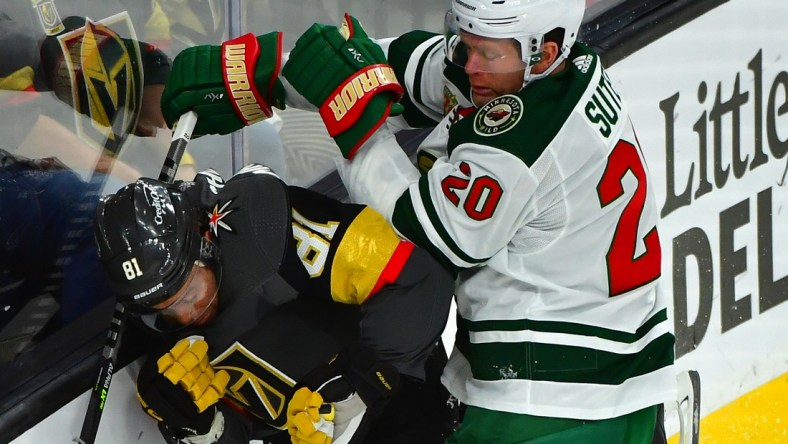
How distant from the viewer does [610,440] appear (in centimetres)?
187

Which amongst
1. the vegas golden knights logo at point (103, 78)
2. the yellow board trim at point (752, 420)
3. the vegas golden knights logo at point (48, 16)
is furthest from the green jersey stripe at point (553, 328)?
the yellow board trim at point (752, 420)

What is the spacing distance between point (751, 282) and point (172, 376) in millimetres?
1779

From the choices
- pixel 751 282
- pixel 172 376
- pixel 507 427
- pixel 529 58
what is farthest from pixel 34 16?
pixel 751 282

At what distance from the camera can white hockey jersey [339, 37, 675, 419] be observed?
1673 mm

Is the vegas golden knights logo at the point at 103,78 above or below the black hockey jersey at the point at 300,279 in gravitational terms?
above

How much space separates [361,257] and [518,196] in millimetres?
230

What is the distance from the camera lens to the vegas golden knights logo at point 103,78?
6.00ft

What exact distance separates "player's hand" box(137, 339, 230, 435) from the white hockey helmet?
0.59 meters

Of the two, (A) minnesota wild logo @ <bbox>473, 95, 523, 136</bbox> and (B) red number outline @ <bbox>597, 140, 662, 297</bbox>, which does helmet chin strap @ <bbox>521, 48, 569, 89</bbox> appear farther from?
(B) red number outline @ <bbox>597, 140, 662, 297</bbox>

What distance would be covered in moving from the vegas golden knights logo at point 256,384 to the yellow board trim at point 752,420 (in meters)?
1.34

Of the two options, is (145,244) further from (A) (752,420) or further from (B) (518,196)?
(A) (752,420)

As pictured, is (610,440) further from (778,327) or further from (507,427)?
(778,327)

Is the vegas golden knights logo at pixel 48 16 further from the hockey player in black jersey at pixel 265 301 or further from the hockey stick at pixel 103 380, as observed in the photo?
the hockey stick at pixel 103 380

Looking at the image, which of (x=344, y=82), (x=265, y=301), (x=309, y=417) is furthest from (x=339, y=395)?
(x=344, y=82)
